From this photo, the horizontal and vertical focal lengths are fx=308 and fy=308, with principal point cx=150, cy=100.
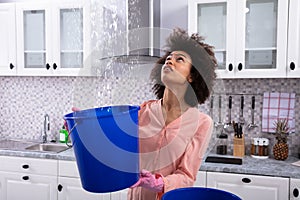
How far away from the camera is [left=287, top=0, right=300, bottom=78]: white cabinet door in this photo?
6.60 feet

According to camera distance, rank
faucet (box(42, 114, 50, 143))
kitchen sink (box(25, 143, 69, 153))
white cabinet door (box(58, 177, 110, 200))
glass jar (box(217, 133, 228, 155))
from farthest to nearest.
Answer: faucet (box(42, 114, 50, 143))
kitchen sink (box(25, 143, 69, 153))
glass jar (box(217, 133, 228, 155))
white cabinet door (box(58, 177, 110, 200))

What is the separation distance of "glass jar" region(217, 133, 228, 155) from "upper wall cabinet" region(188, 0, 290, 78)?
0.51 m

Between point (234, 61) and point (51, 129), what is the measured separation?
1753mm

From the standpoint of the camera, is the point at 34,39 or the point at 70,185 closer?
Answer: the point at 70,185

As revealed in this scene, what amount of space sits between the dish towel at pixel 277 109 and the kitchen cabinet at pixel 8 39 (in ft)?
6.76

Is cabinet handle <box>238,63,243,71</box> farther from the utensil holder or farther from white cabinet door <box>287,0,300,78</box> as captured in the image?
the utensil holder

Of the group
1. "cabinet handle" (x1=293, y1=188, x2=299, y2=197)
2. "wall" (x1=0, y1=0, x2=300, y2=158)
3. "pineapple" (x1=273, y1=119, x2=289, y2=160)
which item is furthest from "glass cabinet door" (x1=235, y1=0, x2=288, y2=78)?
"cabinet handle" (x1=293, y1=188, x2=299, y2=197)

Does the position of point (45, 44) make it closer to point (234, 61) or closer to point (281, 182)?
point (234, 61)

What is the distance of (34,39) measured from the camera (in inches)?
101

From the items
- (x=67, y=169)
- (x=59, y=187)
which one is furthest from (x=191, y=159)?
(x=59, y=187)

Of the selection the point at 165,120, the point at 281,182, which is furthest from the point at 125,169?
the point at 281,182

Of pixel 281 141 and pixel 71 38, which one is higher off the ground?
pixel 71 38

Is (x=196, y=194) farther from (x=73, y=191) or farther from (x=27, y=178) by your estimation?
(x=27, y=178)

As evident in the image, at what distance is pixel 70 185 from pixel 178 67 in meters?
1.56
